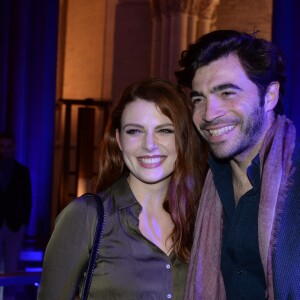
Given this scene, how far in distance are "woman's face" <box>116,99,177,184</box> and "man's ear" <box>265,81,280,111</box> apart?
376 mm

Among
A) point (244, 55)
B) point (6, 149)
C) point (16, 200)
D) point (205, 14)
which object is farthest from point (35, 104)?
point (244, 55)

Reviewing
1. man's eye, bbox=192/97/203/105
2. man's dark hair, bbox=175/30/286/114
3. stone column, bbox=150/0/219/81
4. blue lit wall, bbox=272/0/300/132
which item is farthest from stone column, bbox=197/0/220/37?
man's eye, bbox=192/97/203/105

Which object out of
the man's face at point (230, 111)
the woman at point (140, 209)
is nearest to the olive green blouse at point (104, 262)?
the woman at point (140, 209)

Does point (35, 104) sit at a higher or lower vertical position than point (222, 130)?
lower

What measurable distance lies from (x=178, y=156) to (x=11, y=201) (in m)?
4.16

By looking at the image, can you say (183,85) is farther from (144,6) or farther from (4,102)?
(144,6)

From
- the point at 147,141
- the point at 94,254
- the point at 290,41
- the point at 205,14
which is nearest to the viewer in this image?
the point at 94,254

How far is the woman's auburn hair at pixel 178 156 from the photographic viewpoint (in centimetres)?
233

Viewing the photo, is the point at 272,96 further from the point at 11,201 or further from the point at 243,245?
the point at 11,201

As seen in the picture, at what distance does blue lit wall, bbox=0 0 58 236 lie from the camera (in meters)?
8.03

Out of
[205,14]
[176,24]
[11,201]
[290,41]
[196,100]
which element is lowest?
[11,201]

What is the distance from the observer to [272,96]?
7.62 ft

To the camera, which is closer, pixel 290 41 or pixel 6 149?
pixel 290 41

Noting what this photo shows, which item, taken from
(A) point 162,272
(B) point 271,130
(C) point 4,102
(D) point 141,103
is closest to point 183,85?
(D) point 141,103
